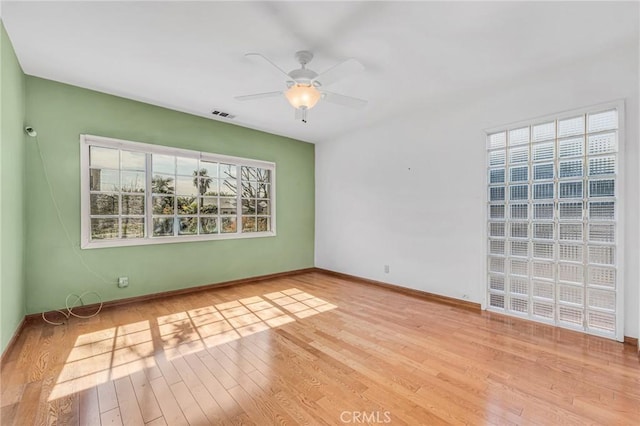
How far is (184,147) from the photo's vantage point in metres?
4.18

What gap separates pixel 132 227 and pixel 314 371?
3150 millimetres

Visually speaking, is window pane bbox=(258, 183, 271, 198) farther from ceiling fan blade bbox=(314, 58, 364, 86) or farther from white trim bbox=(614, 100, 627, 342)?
white trim bbox=(614, 100, 627, 342)

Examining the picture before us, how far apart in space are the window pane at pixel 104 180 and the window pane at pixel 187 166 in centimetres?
77

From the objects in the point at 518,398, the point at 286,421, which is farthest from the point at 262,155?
the point at 518,398

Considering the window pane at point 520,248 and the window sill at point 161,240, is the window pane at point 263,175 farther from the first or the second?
the window pane at point 520,248

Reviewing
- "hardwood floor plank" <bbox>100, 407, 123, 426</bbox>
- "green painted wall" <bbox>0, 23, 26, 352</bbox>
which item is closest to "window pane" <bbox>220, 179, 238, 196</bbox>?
"green painted wall" <bbox>0, 23, 26, 352</bbox>

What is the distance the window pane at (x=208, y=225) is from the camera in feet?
14.4

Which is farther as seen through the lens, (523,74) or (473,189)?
(473,189)

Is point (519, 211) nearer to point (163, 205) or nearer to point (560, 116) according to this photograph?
point (560, 116)

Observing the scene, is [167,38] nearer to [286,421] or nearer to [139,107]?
[139,107]

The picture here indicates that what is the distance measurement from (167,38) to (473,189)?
12.1 ft

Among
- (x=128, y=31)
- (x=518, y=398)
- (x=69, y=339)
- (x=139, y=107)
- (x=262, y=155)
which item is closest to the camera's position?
(x=518, y=398)

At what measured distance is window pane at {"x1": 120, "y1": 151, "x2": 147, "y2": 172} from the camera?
12.1ft
